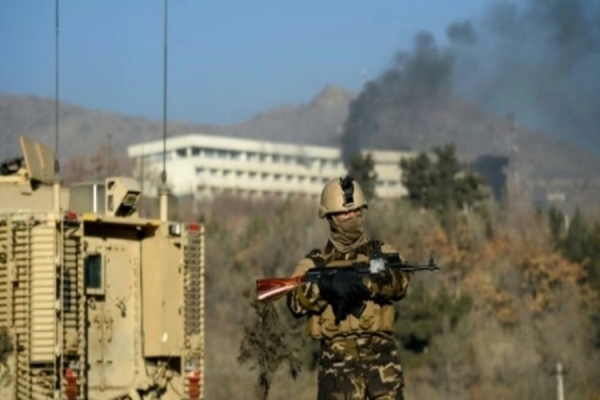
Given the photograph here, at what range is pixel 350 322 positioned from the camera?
32.8 ft

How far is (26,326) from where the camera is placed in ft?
63.8

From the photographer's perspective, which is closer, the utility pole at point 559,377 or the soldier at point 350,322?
the soldier at point 350,322

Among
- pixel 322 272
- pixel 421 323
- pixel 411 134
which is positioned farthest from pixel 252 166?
pixel 322 272

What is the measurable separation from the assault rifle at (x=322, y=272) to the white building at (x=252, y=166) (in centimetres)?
7673

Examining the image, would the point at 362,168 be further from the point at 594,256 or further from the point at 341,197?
the point at 341,197

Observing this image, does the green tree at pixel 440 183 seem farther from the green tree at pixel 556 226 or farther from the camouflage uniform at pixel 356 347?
the camouflage uniform at pixel 356 347

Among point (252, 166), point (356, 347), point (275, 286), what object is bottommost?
point (356, 347)

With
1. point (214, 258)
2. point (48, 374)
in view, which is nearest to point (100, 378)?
point (48, 374)

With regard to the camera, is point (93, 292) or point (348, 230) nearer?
point (348, 230)

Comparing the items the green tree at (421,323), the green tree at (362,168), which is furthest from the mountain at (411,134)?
the green tree at (362,168)

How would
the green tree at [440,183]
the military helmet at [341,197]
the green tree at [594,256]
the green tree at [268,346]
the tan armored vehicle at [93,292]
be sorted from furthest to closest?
the green tree at [440,183]
the green tree at [594,256]
the tan armored vehicle at [93,292]
the green tree at [268,346]
the military helmet at [341,197]

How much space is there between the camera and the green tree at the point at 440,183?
77.6 m

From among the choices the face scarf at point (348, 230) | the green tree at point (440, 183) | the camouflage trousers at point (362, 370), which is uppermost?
the green tree at point (440, 183)

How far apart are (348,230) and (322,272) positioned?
0.32 m
